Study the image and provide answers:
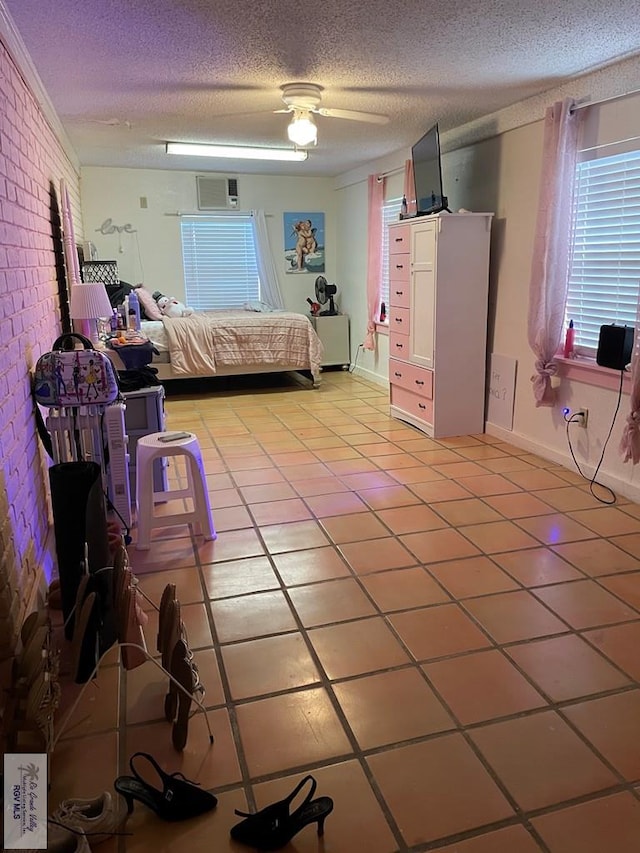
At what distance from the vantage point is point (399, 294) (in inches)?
196

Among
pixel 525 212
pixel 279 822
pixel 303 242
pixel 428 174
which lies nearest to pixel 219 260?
pixel 303 242

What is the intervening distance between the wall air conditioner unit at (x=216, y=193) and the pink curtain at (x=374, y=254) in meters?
1.80

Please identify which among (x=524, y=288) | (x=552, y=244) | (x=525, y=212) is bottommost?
(x=524, y=288)

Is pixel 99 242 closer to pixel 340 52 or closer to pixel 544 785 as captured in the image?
pixel 340 52

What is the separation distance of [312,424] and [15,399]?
297 centimetres

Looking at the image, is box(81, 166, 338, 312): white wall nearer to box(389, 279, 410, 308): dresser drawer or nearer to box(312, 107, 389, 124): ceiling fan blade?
box(389, 279, 410, 308): dresser drawer

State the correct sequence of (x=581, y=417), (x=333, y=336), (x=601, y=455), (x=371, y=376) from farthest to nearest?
(x=333, y=336), (x=371, y=376), (x=581, y=417), (x=601, y=455)

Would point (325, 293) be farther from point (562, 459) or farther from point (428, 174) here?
point (562, 459)

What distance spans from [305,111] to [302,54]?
0.81 meters

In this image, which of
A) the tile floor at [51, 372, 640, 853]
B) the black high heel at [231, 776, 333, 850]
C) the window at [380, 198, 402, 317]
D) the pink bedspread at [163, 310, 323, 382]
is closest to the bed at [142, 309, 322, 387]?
the pink bedspread at [163, 310, 323, 382]

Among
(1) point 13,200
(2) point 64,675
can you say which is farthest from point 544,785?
(1) point 13,200

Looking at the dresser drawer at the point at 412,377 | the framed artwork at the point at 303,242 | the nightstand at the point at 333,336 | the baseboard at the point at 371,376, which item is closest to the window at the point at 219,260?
the framed artwork at the point at 303,242

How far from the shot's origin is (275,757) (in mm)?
1647

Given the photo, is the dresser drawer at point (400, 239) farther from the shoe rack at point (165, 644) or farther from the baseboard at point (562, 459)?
the shoe rack at point (165, 644)
